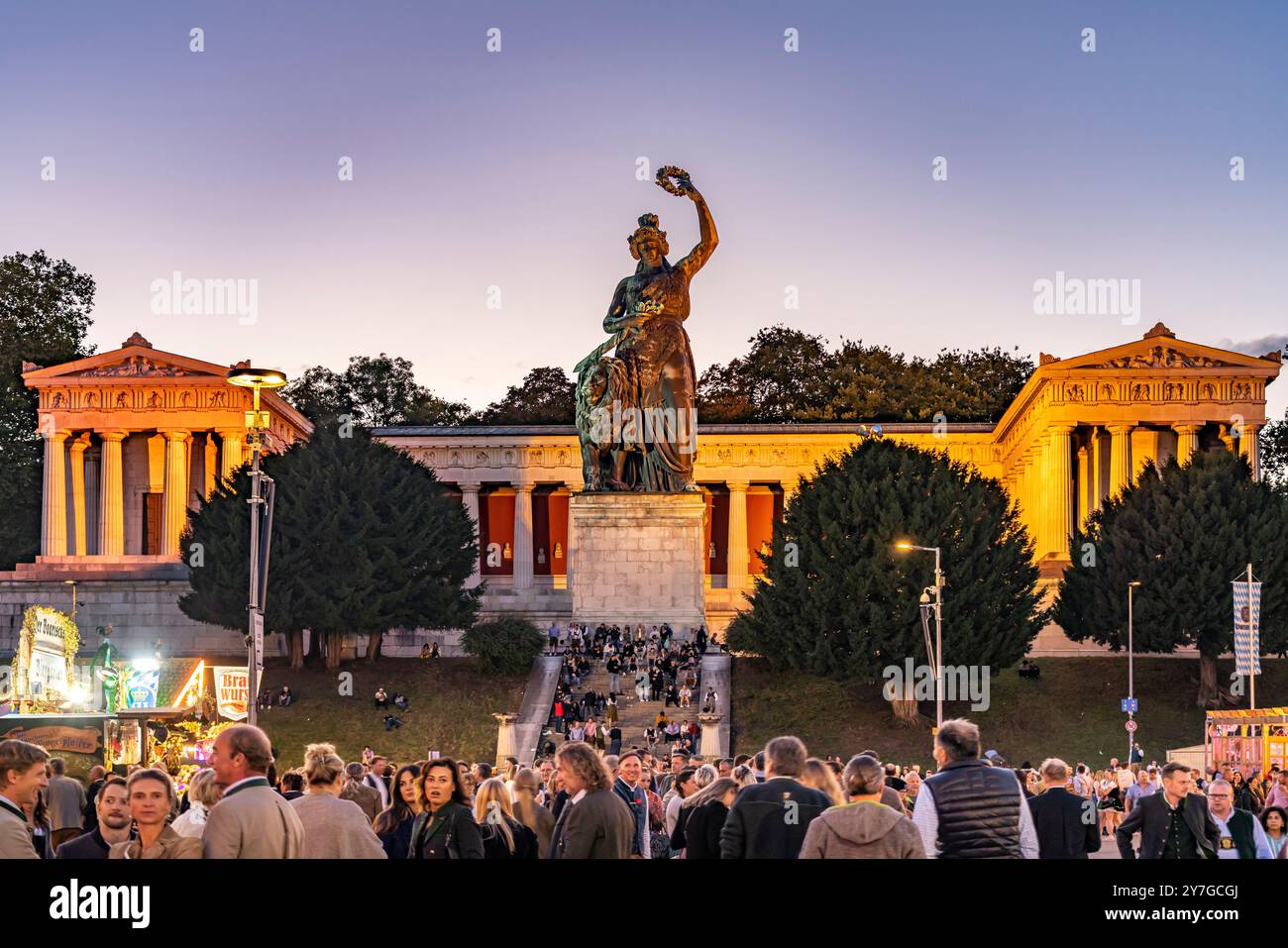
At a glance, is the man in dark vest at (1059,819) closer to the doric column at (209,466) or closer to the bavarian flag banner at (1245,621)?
the bavarian flag banner at (1245,621)

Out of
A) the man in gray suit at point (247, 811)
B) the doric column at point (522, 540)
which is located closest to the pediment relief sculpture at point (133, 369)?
the doric column at point (522, 540)

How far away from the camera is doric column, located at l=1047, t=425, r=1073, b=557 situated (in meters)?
87.8

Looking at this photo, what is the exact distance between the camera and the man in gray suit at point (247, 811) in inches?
408

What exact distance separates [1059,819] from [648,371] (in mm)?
46655

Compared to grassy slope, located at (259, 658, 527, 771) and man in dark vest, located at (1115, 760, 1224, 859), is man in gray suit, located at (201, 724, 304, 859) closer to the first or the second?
man in dark vest, located at (1115, 760, 1224, 859)

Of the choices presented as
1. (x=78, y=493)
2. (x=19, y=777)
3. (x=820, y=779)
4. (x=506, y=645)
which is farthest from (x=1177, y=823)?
(x=78, y=493)

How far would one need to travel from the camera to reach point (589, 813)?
41.9 ft

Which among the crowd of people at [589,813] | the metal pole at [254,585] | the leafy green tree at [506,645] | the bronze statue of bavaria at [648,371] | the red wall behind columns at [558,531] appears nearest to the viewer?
the crowd of people at [589,813]

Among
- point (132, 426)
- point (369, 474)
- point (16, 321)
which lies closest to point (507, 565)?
point (132, 426)

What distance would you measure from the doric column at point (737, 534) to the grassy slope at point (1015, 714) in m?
30.5

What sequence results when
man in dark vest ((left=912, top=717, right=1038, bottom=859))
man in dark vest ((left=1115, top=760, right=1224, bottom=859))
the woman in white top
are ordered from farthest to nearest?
1. man in dark vest ((left=1115, top=760, right=1224, bottom=859))
2. the woman in white top
3. man in dark vest ((left=912, top=717, right=1038, bottom=859))

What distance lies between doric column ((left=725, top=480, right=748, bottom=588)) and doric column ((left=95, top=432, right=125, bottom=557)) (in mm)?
29906

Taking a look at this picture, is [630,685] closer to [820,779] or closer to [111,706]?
[111,706]

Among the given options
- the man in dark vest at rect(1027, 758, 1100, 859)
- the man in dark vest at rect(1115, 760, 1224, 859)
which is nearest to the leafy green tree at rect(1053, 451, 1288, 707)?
the man in dark vest at rect(1027, 758, 1100, 859)
